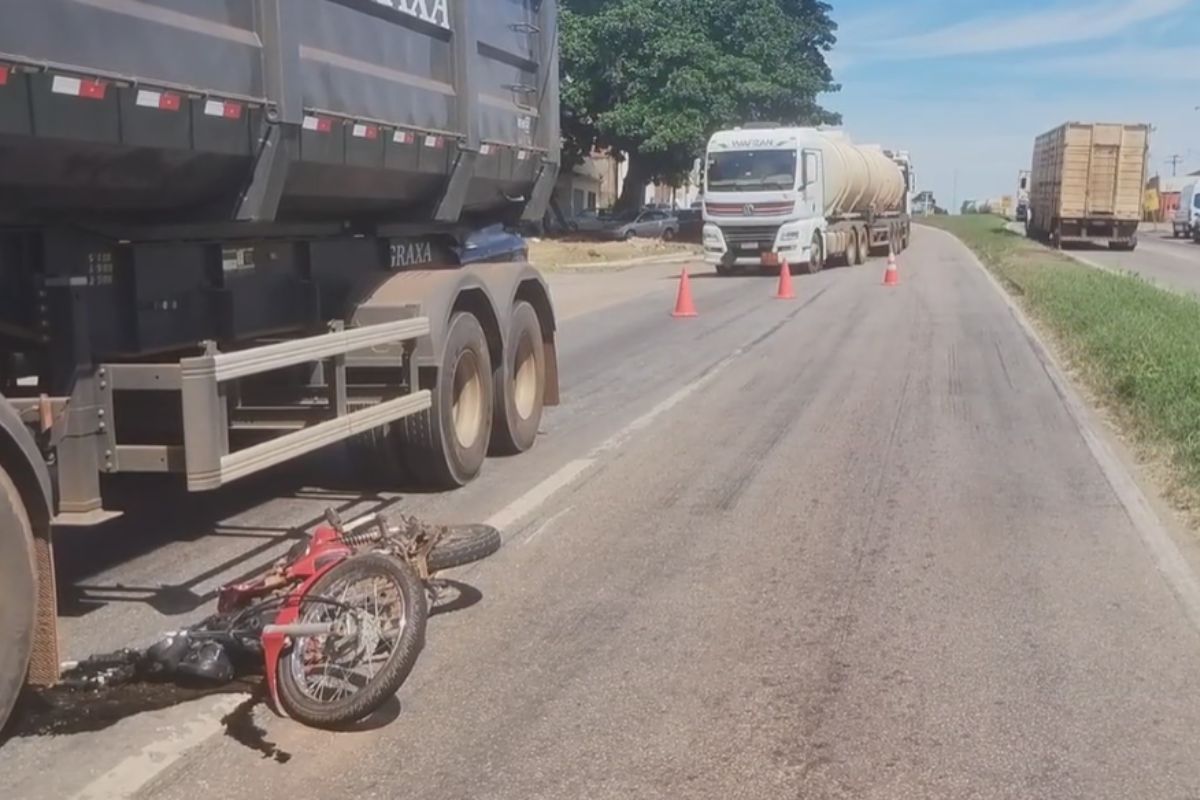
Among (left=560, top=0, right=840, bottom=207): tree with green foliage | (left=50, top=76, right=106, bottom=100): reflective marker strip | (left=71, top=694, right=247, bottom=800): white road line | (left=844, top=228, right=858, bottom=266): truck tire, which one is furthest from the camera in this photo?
(left=560, top=0, right=840, bottom=207): tree with green foliage

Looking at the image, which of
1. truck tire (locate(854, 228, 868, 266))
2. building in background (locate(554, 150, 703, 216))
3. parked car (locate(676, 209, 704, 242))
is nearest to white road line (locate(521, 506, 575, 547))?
truck tire (locate(854, 228, 868, 266))

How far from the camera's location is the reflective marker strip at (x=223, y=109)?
593 cm

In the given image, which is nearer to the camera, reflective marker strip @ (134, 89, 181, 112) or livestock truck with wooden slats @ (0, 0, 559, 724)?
livestock truck with wooden slats @ (0, 0, 559, 724)

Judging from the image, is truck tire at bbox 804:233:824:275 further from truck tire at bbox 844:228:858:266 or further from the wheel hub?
the wheel hub

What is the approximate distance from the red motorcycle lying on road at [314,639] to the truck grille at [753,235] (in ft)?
89.3

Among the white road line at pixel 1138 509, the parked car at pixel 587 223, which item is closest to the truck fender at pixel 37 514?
the white road line at pixel 1138 509

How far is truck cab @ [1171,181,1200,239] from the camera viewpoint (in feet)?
201

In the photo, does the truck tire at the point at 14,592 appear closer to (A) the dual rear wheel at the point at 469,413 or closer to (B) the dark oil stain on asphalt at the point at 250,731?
(B) the dark oil stain on asphalt at the point at 250,731

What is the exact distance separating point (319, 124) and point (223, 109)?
0.90m

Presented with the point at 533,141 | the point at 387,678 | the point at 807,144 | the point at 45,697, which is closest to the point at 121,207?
the point at 45,697

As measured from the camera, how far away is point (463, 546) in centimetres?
699

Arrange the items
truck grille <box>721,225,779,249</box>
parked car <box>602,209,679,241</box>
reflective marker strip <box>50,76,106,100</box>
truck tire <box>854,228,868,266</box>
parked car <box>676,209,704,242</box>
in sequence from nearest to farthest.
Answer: reflective marker strip <box>50,76,106,100</box>, truck grille <box>721,225,779,249</box>, truck tire <box>854,228,868,266</box>, parked car <box>602,209,679,241</box>, parked car <box>676,209,704,242</box>

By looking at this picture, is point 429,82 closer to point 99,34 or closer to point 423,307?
point 423,307

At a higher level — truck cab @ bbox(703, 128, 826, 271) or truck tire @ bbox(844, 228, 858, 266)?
truck cab @ bbox(703, 128, 826, 271)
